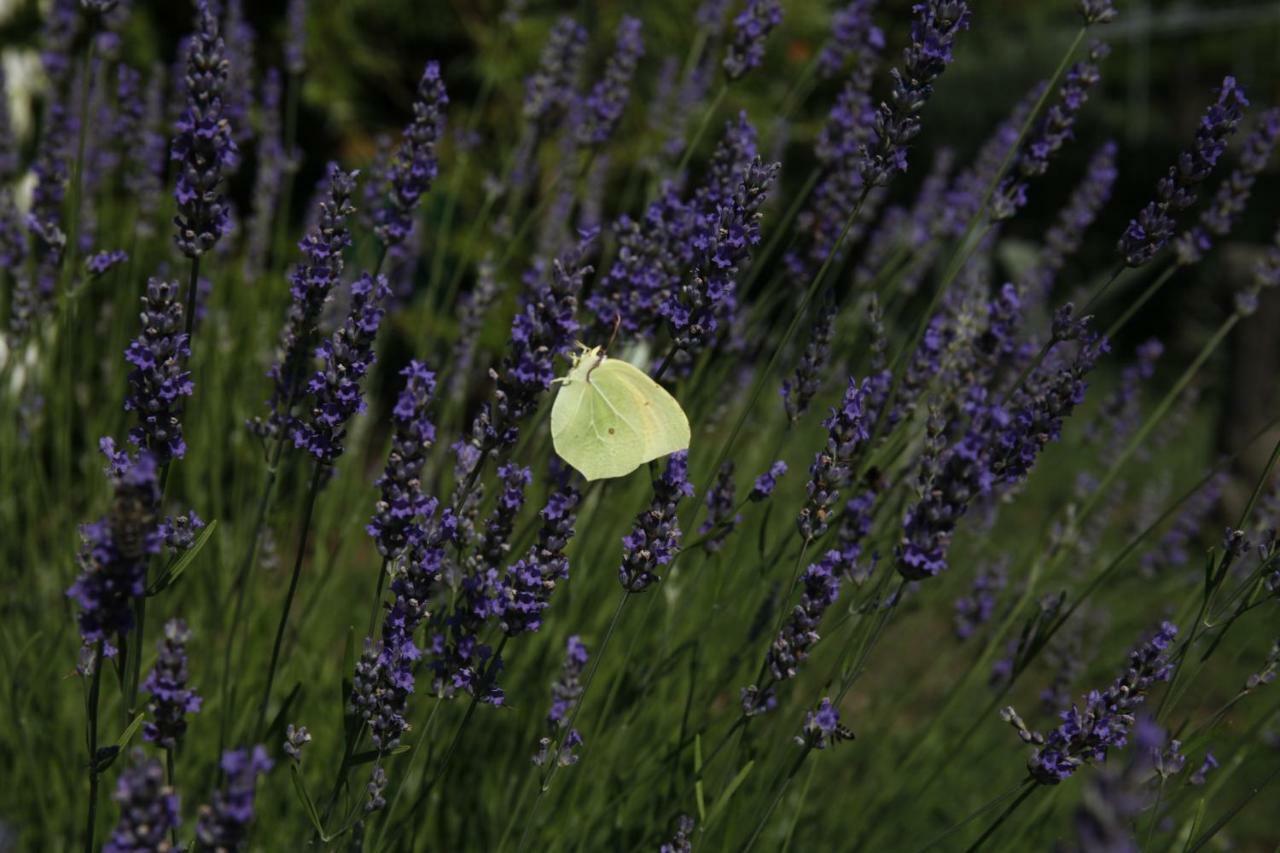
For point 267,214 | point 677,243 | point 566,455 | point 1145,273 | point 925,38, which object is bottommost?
point 566,455

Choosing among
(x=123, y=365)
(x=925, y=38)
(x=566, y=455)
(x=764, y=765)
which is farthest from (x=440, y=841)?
(x=925, y=38)

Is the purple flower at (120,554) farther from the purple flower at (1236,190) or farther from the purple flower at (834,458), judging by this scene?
the purple flower at (1236,190)

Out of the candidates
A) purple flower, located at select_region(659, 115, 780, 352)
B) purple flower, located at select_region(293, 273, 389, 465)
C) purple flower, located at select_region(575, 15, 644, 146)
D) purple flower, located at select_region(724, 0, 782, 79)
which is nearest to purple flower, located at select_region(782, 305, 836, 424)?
purple flower, located at select_region(659, 115, 780, 352)

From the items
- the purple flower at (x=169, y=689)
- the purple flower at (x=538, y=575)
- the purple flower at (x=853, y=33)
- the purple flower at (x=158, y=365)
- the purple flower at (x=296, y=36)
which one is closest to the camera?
the purple flower at (x=169, y=689)

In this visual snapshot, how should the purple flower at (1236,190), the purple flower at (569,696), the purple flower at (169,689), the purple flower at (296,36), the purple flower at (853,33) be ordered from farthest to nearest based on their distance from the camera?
1. the purple flower at (296,36)
2. the purple flower at (853,33)
3. the purple flower at (1236,190)
4. the purple flower at (569,696)
5. the purple flower at (169,689)

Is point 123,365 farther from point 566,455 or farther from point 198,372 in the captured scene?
point 566,455

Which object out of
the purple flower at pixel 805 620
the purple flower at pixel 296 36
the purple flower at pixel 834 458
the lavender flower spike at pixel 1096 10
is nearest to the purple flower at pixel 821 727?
the purple flower at pixel 805 620

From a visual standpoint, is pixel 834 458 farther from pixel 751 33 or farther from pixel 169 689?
pixel 751 33
